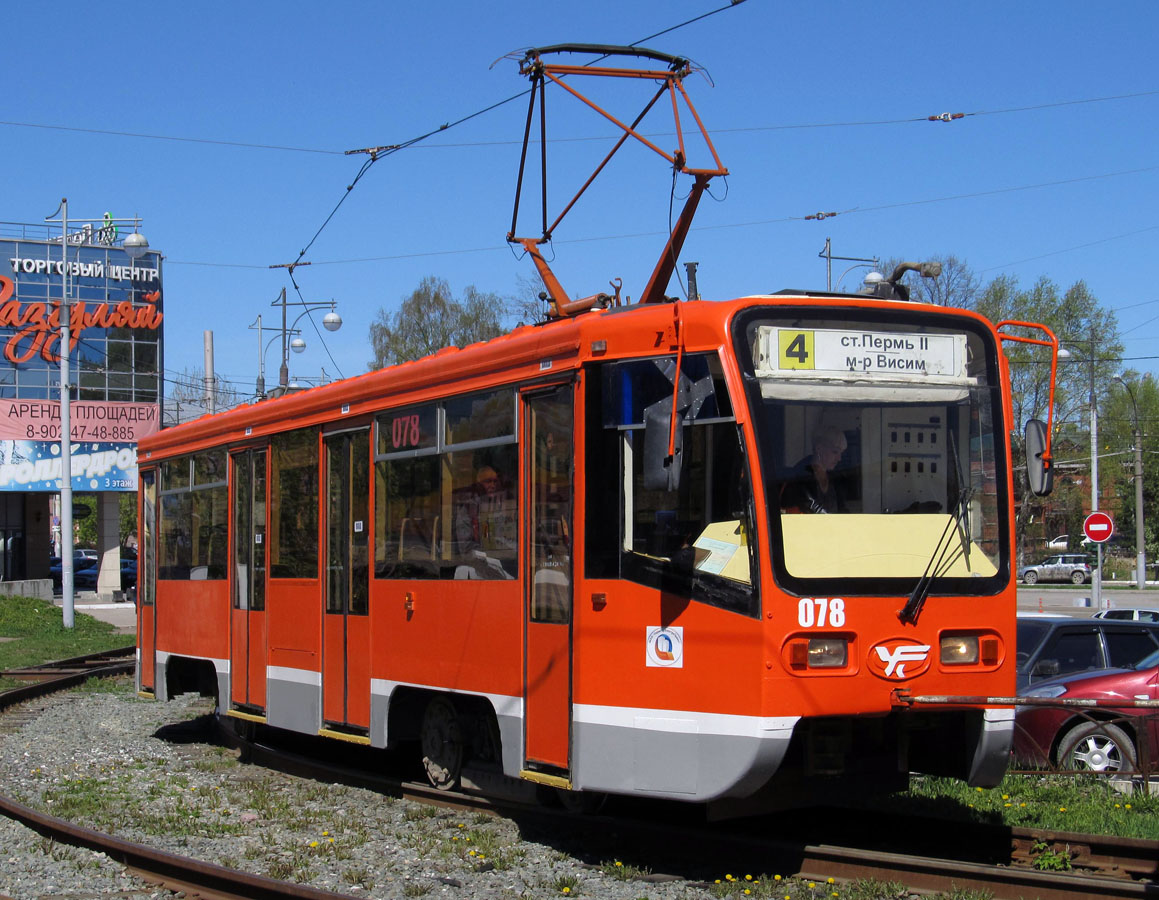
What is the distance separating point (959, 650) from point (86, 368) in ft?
135

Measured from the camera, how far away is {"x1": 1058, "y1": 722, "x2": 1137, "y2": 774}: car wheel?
10.0 meters

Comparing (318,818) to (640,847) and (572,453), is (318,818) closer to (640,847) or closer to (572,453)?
(640,847)

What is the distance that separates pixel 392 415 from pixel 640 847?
11.6 ft

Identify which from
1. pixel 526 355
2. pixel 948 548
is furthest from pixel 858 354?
pixel 526 355

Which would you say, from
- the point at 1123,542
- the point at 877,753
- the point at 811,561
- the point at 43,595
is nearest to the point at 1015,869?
the point at 877,753

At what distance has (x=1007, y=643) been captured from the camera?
23.5 ft

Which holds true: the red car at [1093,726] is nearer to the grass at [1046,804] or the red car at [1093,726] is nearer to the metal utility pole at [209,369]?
the grass at [1046,804]

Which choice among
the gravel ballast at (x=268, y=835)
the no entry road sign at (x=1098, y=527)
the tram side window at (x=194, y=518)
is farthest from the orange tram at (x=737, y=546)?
the no entry road sign at (x=1098, y=527)

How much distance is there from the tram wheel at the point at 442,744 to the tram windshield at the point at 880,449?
3.29 m

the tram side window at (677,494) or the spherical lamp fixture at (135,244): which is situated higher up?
the spherical lamp fixture at (135,244)

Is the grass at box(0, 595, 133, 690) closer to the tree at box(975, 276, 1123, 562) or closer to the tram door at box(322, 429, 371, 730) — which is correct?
the tram door at box(322, 429, 371, 730)

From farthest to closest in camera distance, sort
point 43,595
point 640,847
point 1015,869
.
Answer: point 43,595 → point 640,847 → point 1015,869

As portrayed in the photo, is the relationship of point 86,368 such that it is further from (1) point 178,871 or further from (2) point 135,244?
(1) point 178,871

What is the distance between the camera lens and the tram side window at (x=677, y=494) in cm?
675
